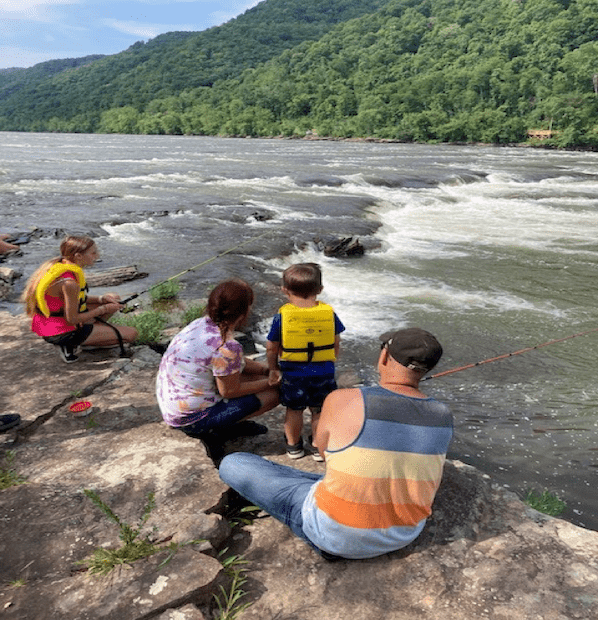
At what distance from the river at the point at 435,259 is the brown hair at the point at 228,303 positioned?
9.53 feet

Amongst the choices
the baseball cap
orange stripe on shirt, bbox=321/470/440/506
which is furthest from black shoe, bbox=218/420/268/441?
the baseball cap

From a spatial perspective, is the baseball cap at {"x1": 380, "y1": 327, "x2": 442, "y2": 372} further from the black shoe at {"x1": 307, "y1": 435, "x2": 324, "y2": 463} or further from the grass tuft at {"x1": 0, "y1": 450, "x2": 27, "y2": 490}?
the grass tuft at {"x1": 0, "y1": 450, "x2": 27, "y2": 490}

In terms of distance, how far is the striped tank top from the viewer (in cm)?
256

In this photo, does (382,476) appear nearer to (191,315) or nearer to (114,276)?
(191,315)

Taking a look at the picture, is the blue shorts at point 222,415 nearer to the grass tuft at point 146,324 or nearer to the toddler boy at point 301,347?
the toddler boy at point 301,347

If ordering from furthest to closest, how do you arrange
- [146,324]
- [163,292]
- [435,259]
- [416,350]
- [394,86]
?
[394,86] < [435,259] < [163,292] < [146,324] < [416,350]

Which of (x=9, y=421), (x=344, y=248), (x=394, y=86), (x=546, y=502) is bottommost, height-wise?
(x=546, y=502)

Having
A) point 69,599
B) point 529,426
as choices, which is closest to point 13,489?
point 69,599

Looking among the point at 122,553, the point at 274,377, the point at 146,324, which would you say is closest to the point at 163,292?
the point at 146,324

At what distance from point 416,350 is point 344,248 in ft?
36.9

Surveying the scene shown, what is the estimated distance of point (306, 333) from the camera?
13.1 ft

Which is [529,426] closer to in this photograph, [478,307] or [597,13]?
[478,307]

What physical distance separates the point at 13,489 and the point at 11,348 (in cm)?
310

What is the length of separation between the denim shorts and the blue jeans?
9.68 ft
